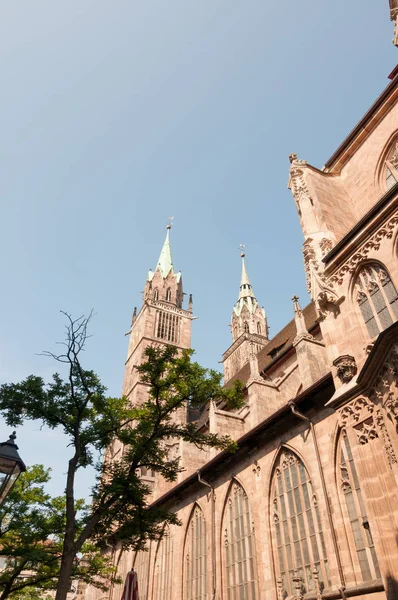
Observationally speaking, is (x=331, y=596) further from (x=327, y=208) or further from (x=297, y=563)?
(x=327, y=208)

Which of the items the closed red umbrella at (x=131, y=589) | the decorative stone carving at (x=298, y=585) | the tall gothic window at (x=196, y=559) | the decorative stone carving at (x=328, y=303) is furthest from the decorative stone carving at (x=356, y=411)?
the tall gothic window at (x=196, y=559)

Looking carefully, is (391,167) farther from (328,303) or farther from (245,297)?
(245,297)

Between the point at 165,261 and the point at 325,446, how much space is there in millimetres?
49111

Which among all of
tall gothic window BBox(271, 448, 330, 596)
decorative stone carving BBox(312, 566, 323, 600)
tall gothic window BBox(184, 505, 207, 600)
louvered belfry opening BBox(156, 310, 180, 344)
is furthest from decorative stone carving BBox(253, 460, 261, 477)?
louvered belfry opening BBox(156, 310, 180, 344)

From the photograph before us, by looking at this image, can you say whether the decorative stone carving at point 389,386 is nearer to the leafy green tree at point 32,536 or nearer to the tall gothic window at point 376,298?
the tall gothic window at point 376,298

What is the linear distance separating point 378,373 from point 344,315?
2132mm

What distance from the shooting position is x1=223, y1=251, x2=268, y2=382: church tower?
52688 mm

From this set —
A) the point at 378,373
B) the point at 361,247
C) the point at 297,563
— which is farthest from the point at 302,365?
the point at 378,373

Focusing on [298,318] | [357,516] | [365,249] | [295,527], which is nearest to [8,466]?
[365,249]

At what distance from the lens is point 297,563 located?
507 inches

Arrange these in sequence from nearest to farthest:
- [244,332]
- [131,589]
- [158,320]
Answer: [131,589]
[158,320]
[244,332]

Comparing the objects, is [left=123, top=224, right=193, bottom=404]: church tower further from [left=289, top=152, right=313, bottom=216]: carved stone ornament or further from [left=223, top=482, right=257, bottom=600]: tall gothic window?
[left=289, top=152, right=313, bottom=216]: carved stone ornament

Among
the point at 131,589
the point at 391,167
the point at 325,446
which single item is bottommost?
the point at 131,589

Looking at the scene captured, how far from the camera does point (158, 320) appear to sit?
48812mm
